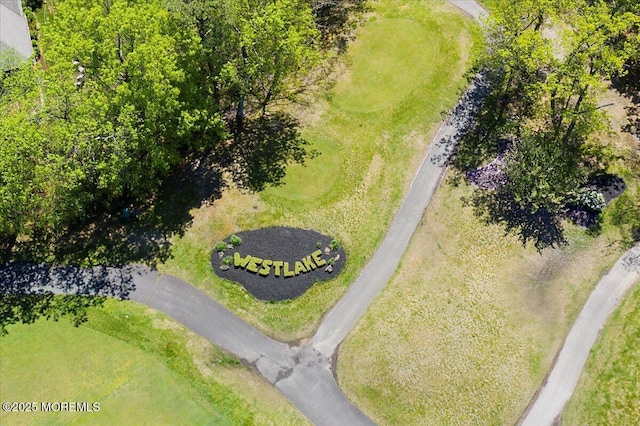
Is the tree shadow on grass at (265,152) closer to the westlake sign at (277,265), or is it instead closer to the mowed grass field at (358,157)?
the mowed grass field at (358,157)

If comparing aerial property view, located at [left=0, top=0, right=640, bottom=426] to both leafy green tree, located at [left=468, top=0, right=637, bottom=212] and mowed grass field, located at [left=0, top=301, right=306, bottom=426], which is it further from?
leafy green tree, located at [left=468, top=0, right=637, bottom=212]

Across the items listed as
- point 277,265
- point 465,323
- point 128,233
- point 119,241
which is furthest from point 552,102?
point 119,241

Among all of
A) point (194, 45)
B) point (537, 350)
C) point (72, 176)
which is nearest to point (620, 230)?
Answer: point (537, 350)

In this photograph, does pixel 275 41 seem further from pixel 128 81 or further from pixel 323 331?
pixel 323 331

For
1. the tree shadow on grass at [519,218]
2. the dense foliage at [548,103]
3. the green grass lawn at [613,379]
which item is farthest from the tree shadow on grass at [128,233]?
the green grass lawn at [613,379]

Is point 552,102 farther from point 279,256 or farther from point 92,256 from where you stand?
point 92,256

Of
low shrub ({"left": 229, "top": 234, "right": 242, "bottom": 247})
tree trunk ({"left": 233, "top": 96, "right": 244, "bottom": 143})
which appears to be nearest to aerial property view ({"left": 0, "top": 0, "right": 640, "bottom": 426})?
low shrub ({"left": 229, "top": 234, "right": 242, "bottom": 247})
